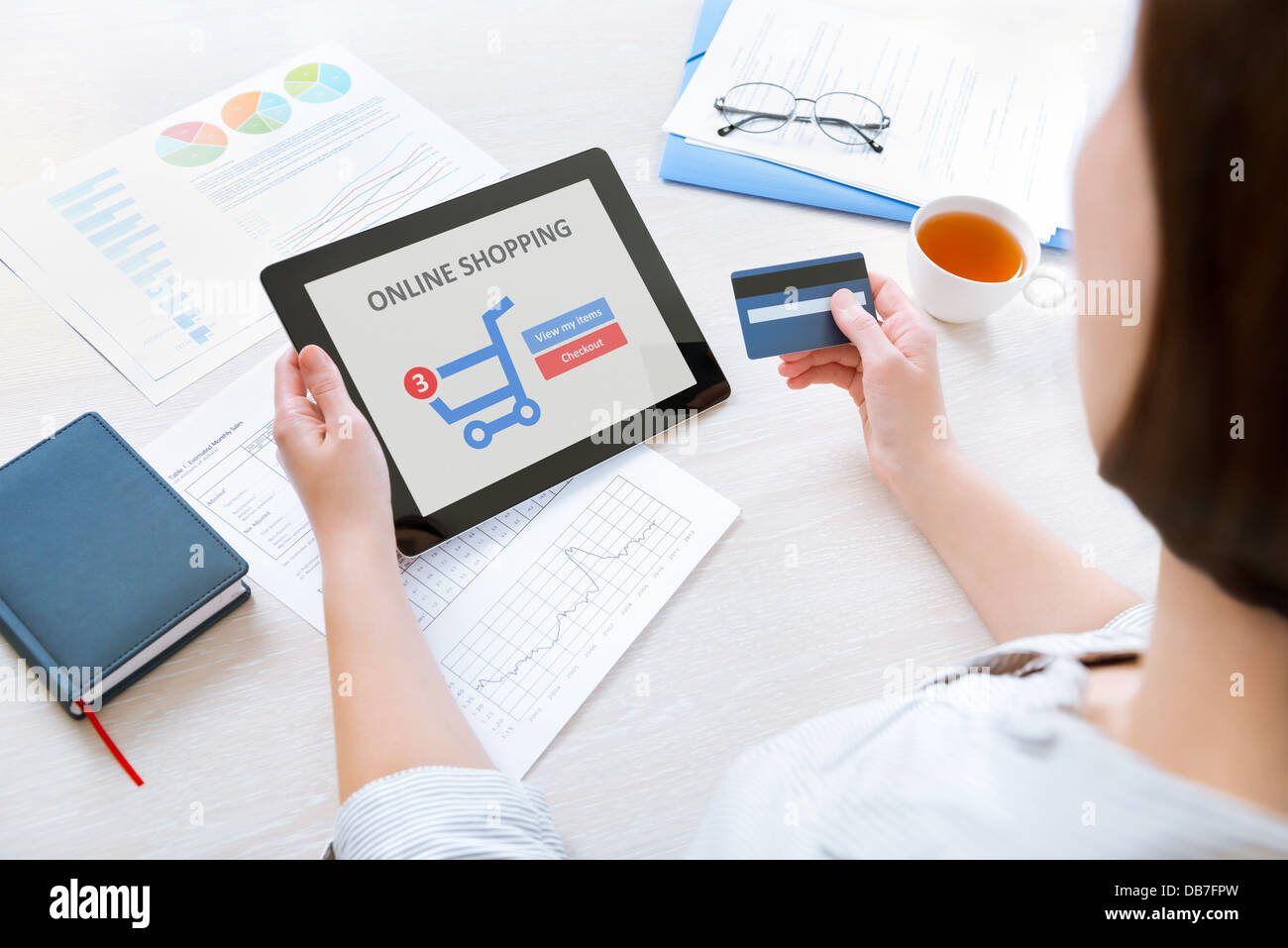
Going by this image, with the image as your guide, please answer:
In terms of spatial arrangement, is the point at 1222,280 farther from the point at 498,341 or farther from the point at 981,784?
the point at 498,341

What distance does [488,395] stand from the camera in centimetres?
75

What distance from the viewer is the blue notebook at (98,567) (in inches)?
23.5

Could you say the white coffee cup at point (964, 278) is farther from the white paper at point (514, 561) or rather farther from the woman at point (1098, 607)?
the white paper at point (514, 561)

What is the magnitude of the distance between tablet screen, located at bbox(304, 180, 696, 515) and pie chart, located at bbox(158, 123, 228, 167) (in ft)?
0.98

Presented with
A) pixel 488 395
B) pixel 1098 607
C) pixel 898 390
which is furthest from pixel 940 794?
pixel 488 395

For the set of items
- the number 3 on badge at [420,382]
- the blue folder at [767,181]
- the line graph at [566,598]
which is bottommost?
the line graph at [566,598]

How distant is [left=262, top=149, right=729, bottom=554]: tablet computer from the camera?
2.39 feet

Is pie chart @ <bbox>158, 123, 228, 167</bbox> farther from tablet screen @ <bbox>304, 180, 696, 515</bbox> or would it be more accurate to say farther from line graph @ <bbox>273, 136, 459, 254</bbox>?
tablet screen @ <bbox>304, 180, 696, 515</bbox>

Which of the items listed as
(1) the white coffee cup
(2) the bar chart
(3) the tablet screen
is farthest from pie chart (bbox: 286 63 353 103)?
(1) the white coffee cup

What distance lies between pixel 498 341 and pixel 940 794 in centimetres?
51

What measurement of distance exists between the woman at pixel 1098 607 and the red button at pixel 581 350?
18cm

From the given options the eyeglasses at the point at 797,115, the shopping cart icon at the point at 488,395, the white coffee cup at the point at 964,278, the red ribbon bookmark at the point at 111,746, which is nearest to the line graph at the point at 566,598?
the shopping cart icon at the point at 488,395

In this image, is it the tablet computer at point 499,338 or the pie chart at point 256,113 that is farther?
the pie chart at point 256,113
